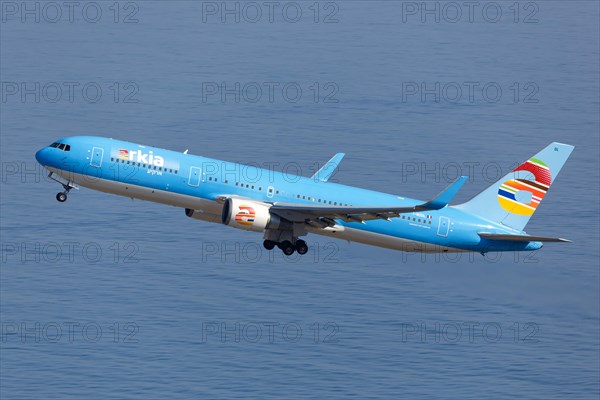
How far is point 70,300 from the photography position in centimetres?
14588

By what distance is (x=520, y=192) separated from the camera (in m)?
91.1

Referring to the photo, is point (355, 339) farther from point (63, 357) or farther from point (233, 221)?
point (233, 221)

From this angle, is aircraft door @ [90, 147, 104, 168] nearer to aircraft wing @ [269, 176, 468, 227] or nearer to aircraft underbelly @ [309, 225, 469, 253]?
aircraft wing @ [269, 176, 468, 227]

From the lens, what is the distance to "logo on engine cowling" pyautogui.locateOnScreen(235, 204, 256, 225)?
79.1m

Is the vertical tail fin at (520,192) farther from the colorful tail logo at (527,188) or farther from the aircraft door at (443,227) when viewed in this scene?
the aircraft door at (443,227)

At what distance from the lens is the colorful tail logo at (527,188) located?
90125mm

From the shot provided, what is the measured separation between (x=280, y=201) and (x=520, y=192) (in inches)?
781

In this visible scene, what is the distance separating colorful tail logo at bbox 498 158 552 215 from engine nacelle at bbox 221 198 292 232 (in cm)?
1893

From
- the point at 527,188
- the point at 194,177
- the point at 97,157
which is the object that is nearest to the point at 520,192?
the point at 527,188

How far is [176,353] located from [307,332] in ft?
50.1

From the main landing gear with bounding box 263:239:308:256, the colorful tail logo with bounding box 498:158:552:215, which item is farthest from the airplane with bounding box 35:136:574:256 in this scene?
the colorful tail logo with bounding box 498:158:552:215

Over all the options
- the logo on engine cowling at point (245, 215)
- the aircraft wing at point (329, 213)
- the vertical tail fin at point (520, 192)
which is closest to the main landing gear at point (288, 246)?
the aircraft wing at point (329, 213)

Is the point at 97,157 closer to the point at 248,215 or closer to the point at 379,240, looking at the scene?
the point at 248,215

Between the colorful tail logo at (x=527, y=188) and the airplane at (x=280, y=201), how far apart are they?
0.78 ft
